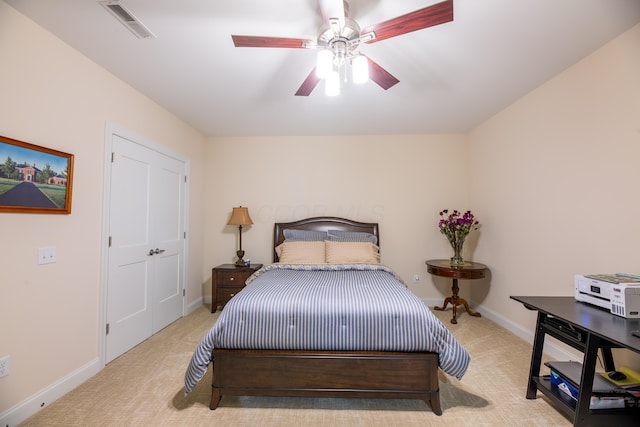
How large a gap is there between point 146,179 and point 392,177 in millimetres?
3175

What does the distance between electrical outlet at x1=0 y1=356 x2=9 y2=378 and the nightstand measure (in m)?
2.09

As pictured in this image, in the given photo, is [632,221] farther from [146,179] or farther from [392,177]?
[146,179]

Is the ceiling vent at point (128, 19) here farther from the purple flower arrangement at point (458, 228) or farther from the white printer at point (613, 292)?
the purple flower arrangement at point (458, 228)

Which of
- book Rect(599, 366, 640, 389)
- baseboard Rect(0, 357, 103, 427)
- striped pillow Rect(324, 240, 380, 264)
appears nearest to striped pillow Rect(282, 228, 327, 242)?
striped pillow Rect(324, 240, 380, 264)

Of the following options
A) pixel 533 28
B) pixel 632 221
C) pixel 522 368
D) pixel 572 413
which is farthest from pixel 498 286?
pixel 533 28

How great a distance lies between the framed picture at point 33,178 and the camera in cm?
171

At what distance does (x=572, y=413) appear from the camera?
1673mm

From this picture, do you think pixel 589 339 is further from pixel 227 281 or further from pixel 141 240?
pixel 141 240

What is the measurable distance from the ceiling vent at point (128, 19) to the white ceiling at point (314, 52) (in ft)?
0.13

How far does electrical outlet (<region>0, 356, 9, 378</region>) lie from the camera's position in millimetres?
1691

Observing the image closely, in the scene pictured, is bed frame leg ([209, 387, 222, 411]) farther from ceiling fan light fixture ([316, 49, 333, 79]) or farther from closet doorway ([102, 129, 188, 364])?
ceiling fan light fixture ([316, 49, 333, 79])

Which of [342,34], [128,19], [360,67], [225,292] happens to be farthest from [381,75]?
[225,292]

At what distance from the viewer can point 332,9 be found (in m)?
1.48

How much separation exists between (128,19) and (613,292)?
3452 mm
